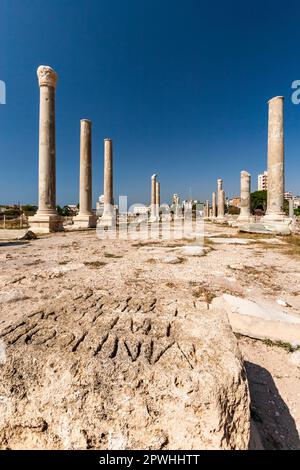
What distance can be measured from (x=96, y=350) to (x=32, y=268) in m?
3.80

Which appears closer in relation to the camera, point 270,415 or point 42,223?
point 270,415

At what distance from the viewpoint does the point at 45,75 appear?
39.2 ft

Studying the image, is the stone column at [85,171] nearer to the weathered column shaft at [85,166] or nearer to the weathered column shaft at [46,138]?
the weathered column shaft at [85,166]

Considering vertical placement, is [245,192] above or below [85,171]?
below

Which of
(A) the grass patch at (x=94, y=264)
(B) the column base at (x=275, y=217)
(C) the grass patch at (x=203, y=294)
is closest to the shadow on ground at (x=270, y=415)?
(C) the grass patch at (x=203, y=294)

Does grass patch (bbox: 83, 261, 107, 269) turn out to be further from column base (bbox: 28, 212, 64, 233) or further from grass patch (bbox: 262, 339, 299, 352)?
column base (bbox: 28, 212, 64, 233)

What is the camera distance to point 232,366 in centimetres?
126

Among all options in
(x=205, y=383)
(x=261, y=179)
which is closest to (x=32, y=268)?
(x=205, y=383)

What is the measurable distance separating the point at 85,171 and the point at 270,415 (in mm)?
16650

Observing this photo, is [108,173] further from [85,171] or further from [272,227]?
[272,227]

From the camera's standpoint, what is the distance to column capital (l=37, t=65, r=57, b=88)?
11922mm

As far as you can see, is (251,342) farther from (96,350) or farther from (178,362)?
(96,350)

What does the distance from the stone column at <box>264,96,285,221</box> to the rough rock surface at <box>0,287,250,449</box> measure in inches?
486

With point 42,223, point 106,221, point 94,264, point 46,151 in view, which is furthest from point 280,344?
point 106,221
